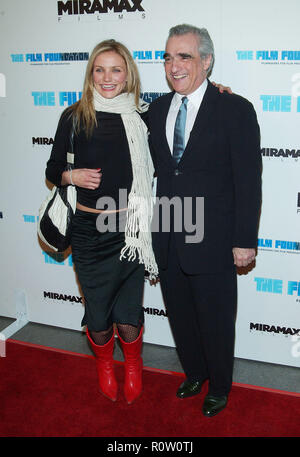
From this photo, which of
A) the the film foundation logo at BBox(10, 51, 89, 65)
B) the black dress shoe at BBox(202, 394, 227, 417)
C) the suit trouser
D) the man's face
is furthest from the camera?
the the film foundation logo at BBox(10, 51, 89, 65)

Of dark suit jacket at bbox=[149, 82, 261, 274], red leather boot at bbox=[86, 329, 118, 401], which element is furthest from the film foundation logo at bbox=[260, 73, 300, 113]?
red leather boot at bbox=[86, 329, 118, 401]

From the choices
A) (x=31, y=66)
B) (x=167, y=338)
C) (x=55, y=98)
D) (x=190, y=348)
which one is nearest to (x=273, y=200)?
(x=190, y=348)

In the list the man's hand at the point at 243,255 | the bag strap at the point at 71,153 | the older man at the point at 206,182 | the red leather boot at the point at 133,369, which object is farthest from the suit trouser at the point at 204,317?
the bag strap at the point at 71,153

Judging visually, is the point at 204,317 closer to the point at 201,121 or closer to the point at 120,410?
the point at 120,410

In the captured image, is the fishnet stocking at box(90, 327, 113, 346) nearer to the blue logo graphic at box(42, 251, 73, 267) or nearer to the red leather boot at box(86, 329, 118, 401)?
the red leather boot at box(86, 329, 118, 401)

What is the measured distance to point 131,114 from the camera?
8.02ft

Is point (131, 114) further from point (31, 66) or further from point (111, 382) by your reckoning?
point (111, 382)

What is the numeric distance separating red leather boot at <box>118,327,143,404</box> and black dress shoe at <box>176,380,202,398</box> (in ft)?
0.71

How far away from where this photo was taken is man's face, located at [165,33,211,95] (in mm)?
2207

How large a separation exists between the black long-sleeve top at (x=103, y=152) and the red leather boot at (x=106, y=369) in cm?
76

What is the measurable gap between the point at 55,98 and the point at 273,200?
1.43m

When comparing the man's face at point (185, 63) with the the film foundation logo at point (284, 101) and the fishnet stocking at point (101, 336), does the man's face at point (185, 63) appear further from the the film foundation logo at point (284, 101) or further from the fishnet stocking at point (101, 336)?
the fishnet stocking at point (101, 336)

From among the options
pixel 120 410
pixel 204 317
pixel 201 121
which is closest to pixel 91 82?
pixel 201 121

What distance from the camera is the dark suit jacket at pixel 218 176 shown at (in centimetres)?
222
